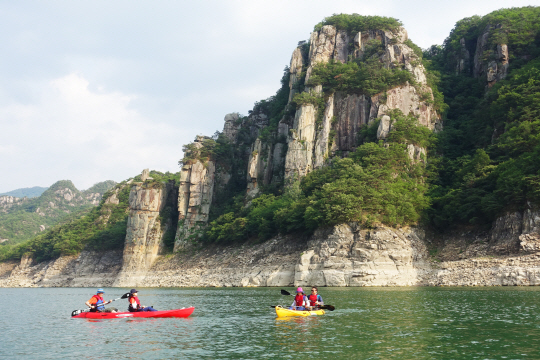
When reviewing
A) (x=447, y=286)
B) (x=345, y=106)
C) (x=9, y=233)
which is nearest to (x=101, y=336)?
(x=447, y=286)

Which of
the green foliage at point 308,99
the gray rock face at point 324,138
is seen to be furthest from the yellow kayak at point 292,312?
the green foliage at point 308,99

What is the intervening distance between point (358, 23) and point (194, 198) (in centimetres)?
4665

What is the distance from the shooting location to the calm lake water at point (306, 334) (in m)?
15.4

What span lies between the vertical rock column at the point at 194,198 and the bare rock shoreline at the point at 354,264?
10255mm

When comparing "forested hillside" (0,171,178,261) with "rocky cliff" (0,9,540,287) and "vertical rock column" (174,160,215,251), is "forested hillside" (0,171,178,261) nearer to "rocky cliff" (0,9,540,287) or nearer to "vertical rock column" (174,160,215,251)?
"rocky cliff" (0,9,540,287)

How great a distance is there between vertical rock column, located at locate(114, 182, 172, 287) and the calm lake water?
57194 mm

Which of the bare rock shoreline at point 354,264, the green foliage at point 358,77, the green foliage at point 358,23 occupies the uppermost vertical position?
the green foliage at point 358,23

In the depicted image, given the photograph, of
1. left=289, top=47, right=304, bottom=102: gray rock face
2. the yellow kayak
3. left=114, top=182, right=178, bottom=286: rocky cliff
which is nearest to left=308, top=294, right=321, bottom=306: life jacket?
the yellow kayak

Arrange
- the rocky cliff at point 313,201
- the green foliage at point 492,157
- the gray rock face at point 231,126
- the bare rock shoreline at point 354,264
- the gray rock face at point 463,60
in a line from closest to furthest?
1. the bare rock shoreline at point 354,264
2. the green foliage at point 492,157
3. the rocky cliff at point 313,201
4. the gray rock face at point 463,60
5. the gray rock face at point 231,126

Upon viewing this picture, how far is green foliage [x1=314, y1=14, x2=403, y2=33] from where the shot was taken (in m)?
89.5

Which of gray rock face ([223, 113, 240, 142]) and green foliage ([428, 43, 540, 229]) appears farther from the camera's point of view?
gray rock face ([223, 113, 240, 142])

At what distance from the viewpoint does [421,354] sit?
577 inches

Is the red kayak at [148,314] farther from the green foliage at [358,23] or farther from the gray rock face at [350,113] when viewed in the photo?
the green foliage at [358,23]

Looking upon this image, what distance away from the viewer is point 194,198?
89875 mm
